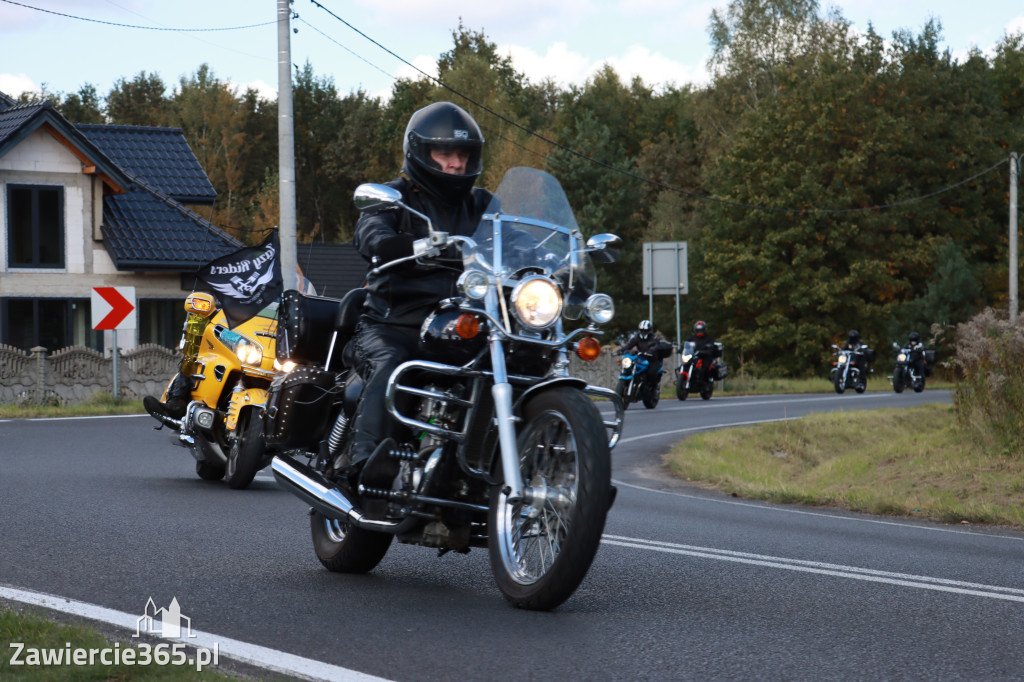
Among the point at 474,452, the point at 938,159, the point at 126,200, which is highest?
the point at 938,159

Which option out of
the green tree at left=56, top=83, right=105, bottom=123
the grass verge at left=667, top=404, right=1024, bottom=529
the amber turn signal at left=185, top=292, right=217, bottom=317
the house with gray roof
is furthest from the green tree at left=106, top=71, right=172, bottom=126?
the amber turn signal at left=185, top=292, right=217, bottom=317

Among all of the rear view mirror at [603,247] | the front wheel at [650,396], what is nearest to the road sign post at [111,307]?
the front wheel at [650,396]

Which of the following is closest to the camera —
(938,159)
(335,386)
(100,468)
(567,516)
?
(567,516)

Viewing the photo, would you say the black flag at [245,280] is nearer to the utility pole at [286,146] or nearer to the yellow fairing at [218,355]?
the yellow fairing at [218,355]

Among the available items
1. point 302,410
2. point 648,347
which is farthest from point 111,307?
point 302,410

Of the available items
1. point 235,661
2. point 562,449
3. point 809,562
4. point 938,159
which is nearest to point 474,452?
point 562,449

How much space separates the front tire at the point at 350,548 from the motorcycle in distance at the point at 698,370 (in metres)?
22.2

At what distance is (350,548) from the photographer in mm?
6086

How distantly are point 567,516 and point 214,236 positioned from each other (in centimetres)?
2877

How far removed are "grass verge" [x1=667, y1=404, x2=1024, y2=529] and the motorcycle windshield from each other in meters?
5.56

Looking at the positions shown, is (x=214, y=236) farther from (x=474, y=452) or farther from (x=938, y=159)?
(x=938, y=159)

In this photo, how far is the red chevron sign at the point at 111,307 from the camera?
877 inches

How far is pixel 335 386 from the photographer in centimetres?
642

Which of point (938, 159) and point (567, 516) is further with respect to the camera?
point (938, 159)
